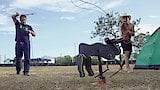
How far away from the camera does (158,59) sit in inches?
623

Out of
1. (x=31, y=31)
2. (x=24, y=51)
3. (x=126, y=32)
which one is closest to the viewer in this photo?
(x=126, y=32)

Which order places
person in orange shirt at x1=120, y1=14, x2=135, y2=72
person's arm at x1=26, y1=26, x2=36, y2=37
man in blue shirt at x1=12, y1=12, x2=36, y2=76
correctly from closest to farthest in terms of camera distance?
1. person in orange shirt at x1=120, y1=14, x2=135, y2=72
2. person's arm at x1=26, y1=26, x2=36, y2=37
3. man in blue shirt at x1=12, y1=12, x2=36, y2=76

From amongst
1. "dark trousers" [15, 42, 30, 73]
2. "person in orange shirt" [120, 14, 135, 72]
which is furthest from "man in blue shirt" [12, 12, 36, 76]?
"person in orange shirt" [120, 14, 135, 72]

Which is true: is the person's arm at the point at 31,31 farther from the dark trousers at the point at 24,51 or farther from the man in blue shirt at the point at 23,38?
the dark trousers at the point at 24,51

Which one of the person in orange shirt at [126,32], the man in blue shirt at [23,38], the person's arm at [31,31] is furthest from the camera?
the man in blue shirt at [23,38]

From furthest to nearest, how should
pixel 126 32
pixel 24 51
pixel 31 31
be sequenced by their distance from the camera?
pixel 24 51 → pixel 31 31 → pixel 126 32

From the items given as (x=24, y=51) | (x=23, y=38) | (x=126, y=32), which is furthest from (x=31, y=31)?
(x=126, y=32)

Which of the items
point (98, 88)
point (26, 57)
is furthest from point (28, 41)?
point (98, 88)

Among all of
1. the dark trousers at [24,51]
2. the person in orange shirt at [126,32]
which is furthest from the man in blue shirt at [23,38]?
the person in orange shirt at [126,32]

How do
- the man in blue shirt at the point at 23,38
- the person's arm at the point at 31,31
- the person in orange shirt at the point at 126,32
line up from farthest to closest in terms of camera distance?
the man in blue shirt at the point at 23,38
the person's arm at the point at 31,31
the person in orange shirt at the point at 126,32

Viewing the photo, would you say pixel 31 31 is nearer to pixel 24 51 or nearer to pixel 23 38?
pixel 23 38

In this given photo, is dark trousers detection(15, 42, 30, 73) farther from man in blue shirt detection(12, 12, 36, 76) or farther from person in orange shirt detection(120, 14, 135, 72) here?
person in orange shirt detection(120, 14, 135, 72)

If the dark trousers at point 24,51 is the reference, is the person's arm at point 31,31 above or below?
above

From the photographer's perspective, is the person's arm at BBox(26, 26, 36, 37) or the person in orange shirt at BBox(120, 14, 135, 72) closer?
the person in orange shirt at BBox(120, 14, 135, 72)
